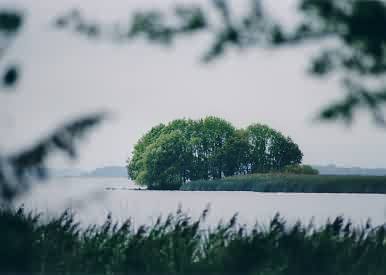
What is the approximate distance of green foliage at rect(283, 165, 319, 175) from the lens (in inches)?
1670

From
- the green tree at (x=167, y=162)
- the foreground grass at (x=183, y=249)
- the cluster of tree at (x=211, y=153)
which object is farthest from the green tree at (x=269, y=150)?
the foreground grass at (x=183, y=249)

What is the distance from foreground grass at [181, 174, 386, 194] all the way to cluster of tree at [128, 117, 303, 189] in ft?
6.43

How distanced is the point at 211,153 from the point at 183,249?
36359 millimetres

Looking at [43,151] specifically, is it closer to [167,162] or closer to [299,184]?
[299,184]

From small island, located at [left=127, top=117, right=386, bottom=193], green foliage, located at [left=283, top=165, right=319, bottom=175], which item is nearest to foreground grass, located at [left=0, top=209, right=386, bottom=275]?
small island, located at [left=127, top=117, right=386, bottom=193]

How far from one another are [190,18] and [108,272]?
Result: 12.3ft

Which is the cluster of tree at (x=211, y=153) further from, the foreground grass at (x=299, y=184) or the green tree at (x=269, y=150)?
the foreground grass at (x=299, y=184)

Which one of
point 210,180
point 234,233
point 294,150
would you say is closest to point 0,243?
point 234,233

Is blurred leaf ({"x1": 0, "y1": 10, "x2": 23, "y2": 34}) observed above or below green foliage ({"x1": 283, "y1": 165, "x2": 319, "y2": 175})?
above

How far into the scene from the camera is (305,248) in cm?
955

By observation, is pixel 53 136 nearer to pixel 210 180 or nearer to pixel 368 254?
pixel 368 254

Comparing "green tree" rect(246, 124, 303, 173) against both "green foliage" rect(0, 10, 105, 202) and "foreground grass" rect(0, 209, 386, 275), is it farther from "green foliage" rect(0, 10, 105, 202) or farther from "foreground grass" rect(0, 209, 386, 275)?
"green foliage" rect(0, 10, 105, 202)

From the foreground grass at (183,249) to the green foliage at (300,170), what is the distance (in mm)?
31770

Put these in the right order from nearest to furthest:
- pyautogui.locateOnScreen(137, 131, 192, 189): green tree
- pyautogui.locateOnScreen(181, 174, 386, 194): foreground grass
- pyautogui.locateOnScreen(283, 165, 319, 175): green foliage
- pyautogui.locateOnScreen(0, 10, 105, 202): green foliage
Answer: pyautogui.locateOnScreen(0, 10, 105, 202): green foliage
pyautogui.locateOnScreen(181, 174, 386, 194): foreground grass
pyautogui.locateOnScreen(283, 165, 319, 175): green foliage
pyautogui.locateOnScreen(137, 131, 192, 189): green tree
